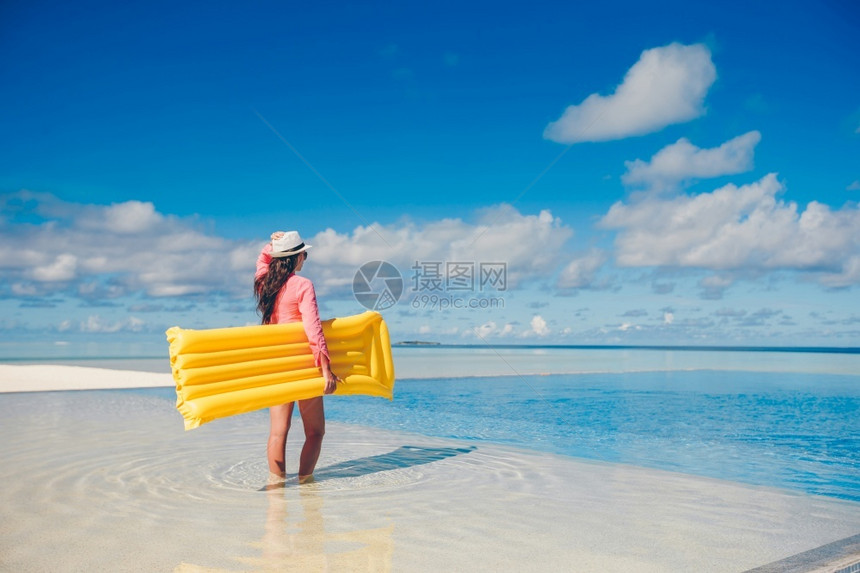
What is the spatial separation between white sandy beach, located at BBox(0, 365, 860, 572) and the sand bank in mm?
13

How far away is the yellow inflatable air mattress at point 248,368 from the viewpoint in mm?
4039

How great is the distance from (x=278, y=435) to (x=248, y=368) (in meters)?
0.53

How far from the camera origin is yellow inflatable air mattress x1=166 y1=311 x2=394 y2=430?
13.3 ft

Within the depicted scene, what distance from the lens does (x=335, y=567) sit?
2.71m

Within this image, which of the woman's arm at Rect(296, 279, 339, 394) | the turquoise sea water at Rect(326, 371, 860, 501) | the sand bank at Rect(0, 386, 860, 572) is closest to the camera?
the sand bank at Rect(0, 386, 860, 572)

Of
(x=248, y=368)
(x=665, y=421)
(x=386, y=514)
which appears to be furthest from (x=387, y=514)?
(x=665, y=421)

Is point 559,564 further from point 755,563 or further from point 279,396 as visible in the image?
point 279,396

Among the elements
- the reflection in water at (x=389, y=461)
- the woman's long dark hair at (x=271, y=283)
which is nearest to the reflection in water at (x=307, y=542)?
the reflection in water at (x=389, y=461)

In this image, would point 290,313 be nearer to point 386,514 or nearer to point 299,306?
point 299,306

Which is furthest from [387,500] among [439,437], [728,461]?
[728,461]

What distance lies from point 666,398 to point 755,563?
7.98 m

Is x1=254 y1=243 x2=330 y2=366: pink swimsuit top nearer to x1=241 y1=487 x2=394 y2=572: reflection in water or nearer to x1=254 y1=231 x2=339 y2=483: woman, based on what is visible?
x1=254 y1=231 x2=339 y2=483: woman

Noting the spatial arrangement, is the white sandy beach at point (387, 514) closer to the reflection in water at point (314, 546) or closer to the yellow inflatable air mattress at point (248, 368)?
the reflection in water at point (314, 546)

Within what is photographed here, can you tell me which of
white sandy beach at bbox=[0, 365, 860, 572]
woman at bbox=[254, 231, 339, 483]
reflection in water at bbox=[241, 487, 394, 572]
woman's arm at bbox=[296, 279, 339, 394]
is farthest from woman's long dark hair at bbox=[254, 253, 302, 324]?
reflection in water at bbox=[241, 487, 394, 572]
